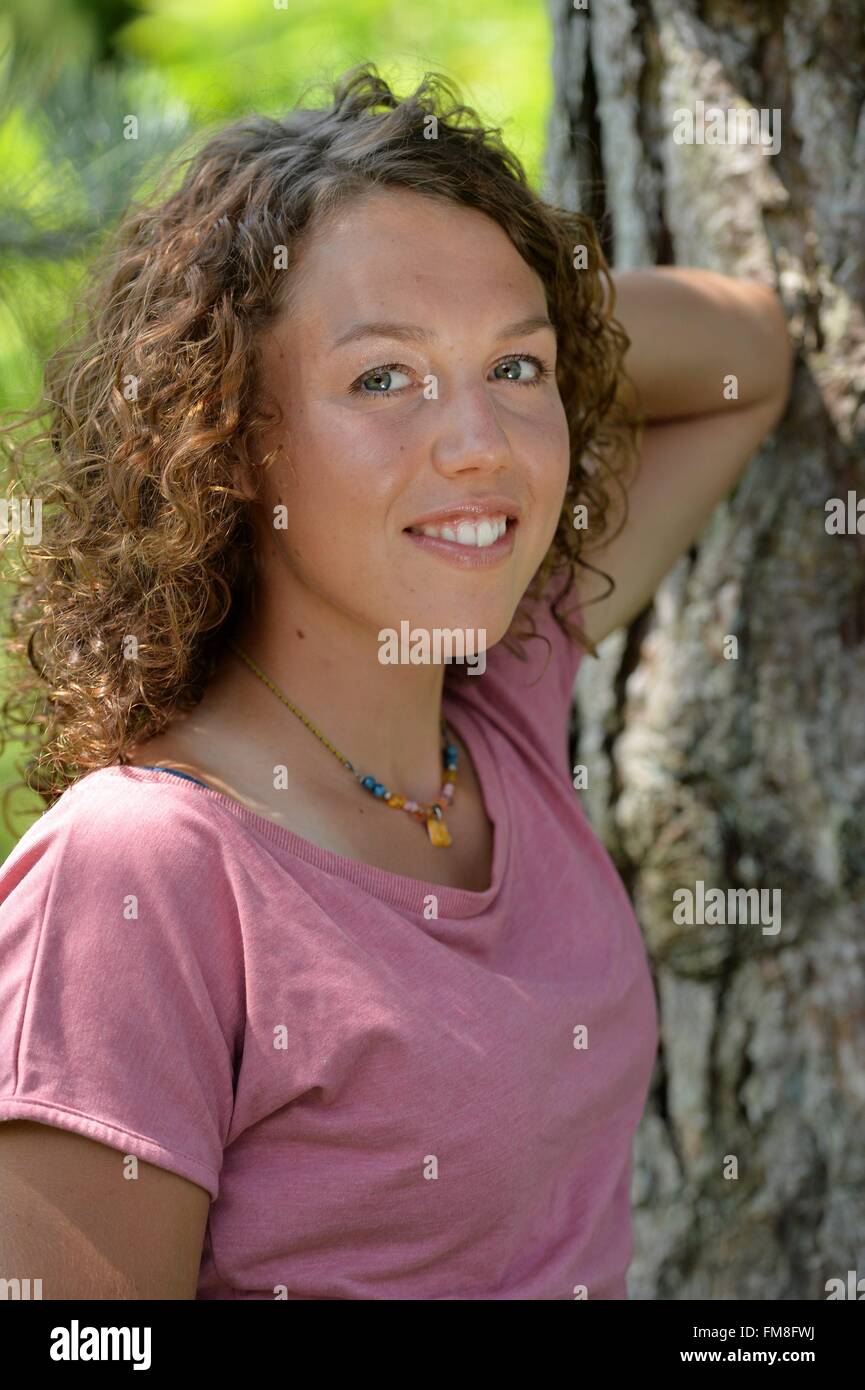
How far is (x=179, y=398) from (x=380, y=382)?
0.61 feet

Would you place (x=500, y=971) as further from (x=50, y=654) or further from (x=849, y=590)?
(x=849, y=590)

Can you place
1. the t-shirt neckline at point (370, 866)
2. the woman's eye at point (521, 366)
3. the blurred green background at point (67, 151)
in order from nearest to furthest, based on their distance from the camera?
the t-shirt neckline at point (370, 866), the woman's eye at point (521, 366), the blurred green background at point (67, 151)

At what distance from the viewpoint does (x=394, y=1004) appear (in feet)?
3.99

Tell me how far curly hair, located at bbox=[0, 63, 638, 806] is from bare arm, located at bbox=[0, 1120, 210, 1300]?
1.17 feet

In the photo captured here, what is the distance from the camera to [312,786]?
1366mm

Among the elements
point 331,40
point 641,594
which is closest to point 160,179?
point 641,594

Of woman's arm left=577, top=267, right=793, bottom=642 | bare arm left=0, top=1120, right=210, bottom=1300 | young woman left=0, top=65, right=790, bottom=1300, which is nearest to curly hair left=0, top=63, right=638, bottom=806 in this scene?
young woman left=0, top=65, right=790, bottom=1300

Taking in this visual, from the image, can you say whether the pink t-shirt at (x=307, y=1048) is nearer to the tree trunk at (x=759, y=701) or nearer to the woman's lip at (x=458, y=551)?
the woman's lip at (x=458, y=551)

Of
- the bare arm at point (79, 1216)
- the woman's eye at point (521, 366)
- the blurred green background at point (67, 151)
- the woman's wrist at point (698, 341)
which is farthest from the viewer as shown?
the blurred green background at point (67, 151)

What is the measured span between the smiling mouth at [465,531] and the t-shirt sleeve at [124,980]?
33 cm

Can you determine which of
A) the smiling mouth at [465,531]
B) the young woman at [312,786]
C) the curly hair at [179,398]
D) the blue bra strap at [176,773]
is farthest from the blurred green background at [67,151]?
the smiling mouth at [465,531]

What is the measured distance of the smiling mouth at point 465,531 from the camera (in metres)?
1.30

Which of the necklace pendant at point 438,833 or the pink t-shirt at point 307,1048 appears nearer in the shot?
the pink t-shirt at point 307,1048

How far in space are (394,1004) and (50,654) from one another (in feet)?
1.65
